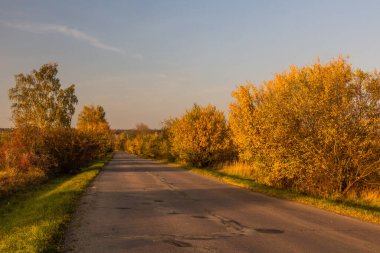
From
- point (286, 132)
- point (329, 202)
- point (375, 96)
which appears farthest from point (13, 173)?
point (375, 96)

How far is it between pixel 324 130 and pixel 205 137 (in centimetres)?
2188

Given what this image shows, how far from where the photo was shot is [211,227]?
8.99 metres

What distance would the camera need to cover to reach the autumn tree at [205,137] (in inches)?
1412

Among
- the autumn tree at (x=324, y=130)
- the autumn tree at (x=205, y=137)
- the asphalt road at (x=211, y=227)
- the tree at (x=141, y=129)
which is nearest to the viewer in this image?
the asphalt road at (x=211, y=227)

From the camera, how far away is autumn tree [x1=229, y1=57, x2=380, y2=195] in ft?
47.6

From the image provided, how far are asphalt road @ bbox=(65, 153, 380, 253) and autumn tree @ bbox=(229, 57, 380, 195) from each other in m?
2.49

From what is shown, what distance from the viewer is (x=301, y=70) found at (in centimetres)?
1722

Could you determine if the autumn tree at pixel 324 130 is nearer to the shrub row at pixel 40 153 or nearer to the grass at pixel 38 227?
the grass at pixel 38 227

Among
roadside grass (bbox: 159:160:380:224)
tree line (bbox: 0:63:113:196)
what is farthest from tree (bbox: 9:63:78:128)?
roadside grass (bbox: 159:160:380:224)

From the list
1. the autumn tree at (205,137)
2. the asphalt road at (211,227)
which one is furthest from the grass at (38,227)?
the autumn tree at (205,137)

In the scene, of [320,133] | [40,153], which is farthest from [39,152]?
[320,133]

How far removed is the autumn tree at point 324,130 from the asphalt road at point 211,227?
2.49m

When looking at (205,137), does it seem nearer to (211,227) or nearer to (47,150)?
(47,150)

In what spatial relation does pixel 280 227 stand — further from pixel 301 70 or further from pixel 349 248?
pixel 301 70
